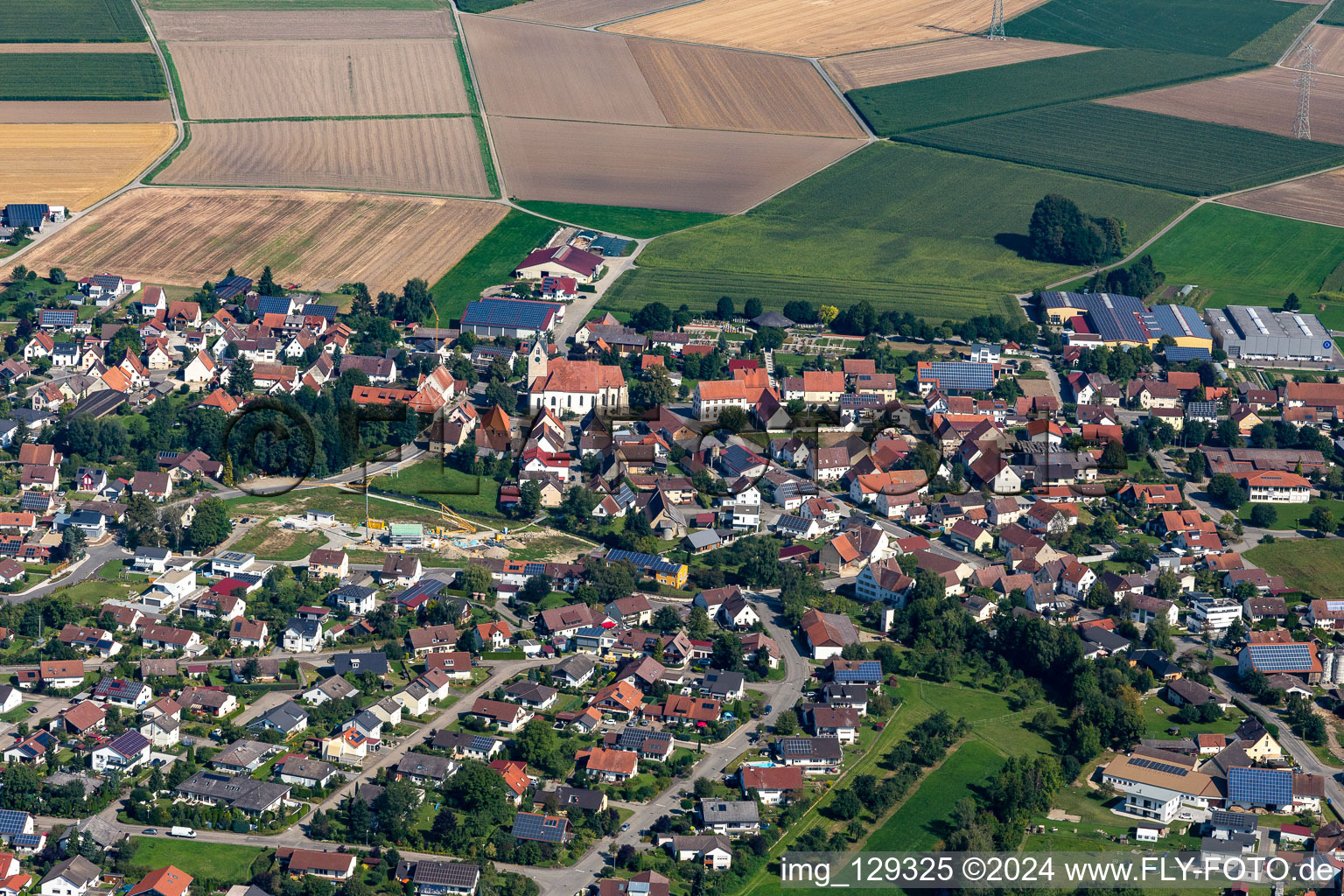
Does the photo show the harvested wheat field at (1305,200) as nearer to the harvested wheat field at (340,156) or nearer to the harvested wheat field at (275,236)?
the harvested wheat field at (275,236)

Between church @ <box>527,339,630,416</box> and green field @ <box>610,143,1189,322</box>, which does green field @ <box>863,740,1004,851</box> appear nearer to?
church @ <box>527,339,630,416</box>

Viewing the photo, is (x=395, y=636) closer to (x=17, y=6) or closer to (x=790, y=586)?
(x=790, y=586)

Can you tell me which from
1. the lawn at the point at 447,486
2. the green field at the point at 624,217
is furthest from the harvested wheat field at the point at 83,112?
the lawn at the point at 447,486

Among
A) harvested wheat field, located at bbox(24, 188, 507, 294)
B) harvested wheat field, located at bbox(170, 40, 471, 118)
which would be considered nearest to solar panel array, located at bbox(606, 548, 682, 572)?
harvested wheat field, located at bbox(24, 188, 507, 294)

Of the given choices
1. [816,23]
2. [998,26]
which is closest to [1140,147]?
[998,26]

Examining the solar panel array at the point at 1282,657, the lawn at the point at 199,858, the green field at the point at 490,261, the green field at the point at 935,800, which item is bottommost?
the lawn at the point at 199,858

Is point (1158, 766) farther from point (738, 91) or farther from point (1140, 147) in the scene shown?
point (738, 91)

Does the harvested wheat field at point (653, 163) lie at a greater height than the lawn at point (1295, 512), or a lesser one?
greater
